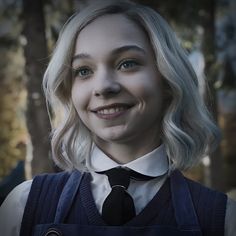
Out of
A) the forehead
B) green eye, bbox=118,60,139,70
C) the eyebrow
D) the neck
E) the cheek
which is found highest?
the forehead

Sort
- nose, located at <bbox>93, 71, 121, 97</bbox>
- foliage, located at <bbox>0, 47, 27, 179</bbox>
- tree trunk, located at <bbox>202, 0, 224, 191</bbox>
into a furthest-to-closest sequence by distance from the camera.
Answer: foliage, located at <bbox>0, 47, 27, 179</bbox> → tree trunk, located at <bbox>202, 0, 224, 191</bbox> → nose, located at <bbox>93, 71, 121, 97</bbox>

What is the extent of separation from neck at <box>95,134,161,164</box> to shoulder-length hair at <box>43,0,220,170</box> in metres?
0.05

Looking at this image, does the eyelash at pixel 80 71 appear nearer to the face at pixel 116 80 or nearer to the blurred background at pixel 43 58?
the face at pixel 116 80

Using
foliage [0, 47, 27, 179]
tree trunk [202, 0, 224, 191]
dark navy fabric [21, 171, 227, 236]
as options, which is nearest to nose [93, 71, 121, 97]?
dark navy fabric [21, 171, 227, 236]

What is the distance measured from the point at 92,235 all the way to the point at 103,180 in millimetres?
144

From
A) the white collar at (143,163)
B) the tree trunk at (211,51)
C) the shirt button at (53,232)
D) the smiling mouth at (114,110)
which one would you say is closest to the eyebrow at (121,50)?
the smiling mouth at (114,110)

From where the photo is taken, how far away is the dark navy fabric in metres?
0.94

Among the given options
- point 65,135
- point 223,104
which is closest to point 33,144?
point 65,135

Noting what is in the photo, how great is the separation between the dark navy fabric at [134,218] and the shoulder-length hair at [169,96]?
0.24 feet

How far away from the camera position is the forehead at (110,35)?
97 cm

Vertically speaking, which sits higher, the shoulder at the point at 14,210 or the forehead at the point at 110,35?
the forehead at the point at 110,35

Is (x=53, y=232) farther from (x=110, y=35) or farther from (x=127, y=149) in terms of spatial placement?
(x=110, y=35)

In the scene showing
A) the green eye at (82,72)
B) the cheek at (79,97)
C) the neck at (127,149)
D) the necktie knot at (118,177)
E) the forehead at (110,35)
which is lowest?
the necktie knot at (118,177)

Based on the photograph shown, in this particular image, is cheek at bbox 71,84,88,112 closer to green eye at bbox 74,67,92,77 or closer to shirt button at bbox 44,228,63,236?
green eye at bbox 74,67,92,77
